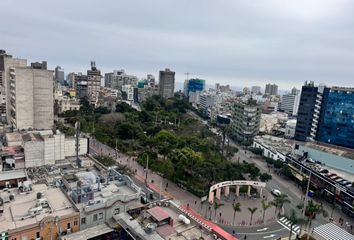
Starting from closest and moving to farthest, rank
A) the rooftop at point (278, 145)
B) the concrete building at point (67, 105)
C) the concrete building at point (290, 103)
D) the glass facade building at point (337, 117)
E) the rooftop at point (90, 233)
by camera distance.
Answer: the rooftop at point (90, 233), the rooftop at point (278, 145), the glass facade building at point (337, 117), the concrete building at point (67, 105), the concrete building at point (290, 103)

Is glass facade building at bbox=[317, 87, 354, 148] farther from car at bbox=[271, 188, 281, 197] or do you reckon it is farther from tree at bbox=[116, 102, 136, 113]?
tree at bbox=[116, 102, 136, 113]

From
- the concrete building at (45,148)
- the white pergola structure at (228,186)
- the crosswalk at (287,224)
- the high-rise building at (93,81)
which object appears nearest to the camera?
the crosswalk at (287,224)

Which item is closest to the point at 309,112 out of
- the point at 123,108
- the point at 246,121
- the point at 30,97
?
the point at 246,121

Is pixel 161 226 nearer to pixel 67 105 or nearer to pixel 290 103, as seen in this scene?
pixel 67 105

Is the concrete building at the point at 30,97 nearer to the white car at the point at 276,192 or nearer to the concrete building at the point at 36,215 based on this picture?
the concrete building at the point at 36,215

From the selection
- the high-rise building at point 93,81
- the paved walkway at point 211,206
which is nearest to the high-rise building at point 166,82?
the high-rise building at point 93,81

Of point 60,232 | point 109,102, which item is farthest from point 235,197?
point 109,102

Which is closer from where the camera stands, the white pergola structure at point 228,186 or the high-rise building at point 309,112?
the white pergola structure at point 228,186
